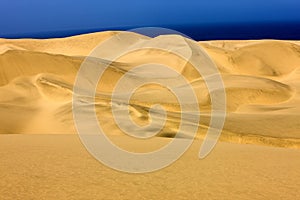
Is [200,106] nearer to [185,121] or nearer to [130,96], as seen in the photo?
[130,96]

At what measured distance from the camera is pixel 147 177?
3.58 metres

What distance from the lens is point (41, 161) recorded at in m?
3.95

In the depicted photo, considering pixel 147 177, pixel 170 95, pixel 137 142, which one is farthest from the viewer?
pixel 170 95

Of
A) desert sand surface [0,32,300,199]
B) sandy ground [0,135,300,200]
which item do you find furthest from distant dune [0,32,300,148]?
sandy ground [0,135,300,200]

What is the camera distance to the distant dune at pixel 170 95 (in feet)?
23.9

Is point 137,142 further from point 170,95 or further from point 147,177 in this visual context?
point 170,95

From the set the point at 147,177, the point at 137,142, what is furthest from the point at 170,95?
→ the point at 147,177

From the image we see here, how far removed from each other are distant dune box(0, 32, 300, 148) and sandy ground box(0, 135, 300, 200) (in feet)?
6.39

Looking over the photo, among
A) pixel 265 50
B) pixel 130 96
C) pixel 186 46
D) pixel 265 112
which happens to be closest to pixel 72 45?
pixel 186 46

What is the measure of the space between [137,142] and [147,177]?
5.35ft

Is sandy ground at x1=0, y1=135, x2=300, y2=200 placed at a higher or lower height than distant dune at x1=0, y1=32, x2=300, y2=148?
higher

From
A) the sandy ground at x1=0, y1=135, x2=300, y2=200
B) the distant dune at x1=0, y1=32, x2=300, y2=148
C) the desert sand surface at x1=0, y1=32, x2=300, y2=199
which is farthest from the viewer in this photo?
the distant dune at x1=0, y1=32, x2=300, y2=148

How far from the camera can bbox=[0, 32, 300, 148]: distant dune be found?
286 inches

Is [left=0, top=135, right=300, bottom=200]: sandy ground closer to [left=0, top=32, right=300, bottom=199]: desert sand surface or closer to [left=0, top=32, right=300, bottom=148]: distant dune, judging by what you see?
[left=0, top=32, right=300, bottom=199]: desert sand surface
